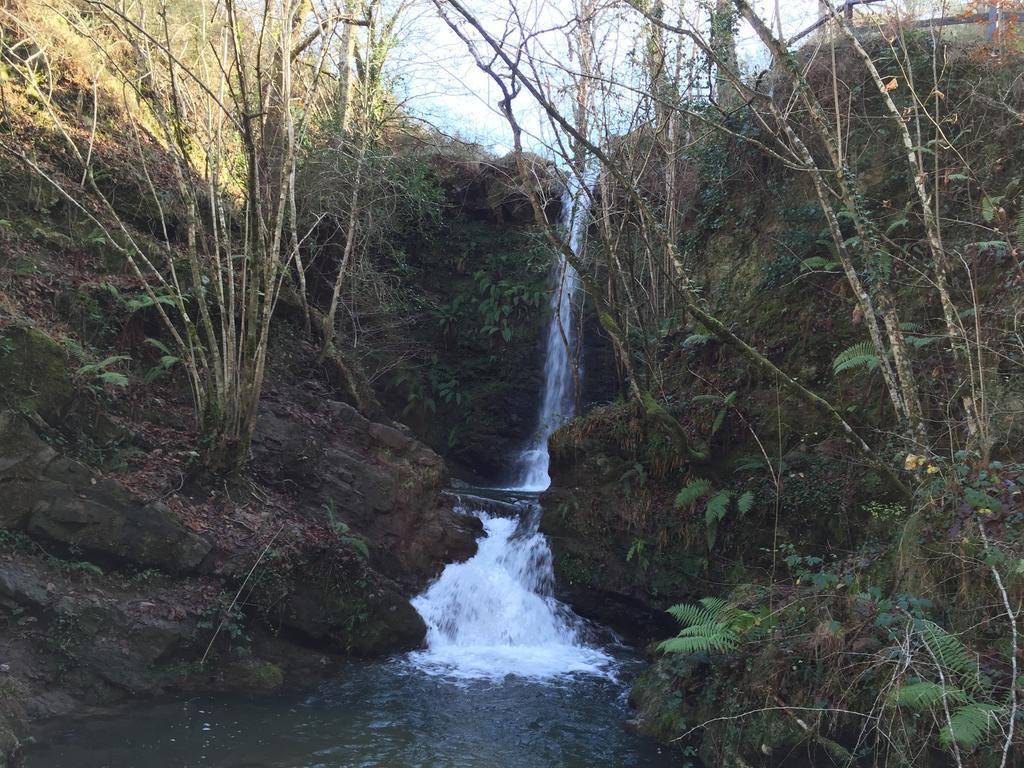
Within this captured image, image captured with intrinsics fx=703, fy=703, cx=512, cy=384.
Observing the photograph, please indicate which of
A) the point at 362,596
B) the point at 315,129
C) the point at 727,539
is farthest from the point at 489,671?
the point at 315,129

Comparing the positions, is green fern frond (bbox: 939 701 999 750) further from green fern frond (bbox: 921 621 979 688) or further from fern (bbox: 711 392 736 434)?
fern (bbox: 711 392 736 434)

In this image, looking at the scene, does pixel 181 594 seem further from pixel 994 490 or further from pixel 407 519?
pixel 994 490

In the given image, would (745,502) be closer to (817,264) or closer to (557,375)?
(817,264)

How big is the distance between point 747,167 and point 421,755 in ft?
32.5

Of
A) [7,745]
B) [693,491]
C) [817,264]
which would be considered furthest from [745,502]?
[7,745]

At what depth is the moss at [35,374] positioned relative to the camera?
6801 mm

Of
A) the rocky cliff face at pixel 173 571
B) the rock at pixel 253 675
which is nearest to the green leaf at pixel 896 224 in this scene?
the rocky cliff face at pixel 173 571

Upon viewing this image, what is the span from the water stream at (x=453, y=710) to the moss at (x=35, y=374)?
10.1ft

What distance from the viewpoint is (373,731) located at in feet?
19.2

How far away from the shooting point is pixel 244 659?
6.77 m

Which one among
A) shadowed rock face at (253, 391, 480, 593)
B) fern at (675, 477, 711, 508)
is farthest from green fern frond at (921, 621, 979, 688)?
shadowed rock face at (253, 391, 480, 593)

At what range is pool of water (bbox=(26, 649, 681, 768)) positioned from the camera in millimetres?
5207

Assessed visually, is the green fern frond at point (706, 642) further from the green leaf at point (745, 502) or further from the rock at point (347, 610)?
the rock at point (347, 610)

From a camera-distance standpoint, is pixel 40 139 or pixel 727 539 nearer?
pixel 727 539
